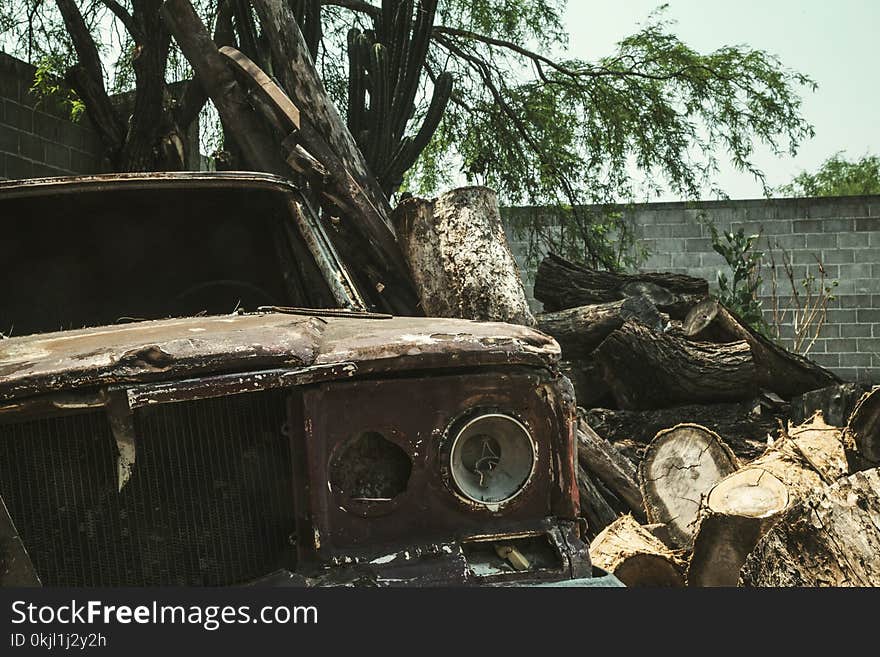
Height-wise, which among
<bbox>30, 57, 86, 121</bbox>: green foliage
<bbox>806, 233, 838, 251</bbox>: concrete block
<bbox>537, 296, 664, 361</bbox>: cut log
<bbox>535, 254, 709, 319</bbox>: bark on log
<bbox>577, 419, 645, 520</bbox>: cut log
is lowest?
<bbox>577, 419, 645, 520</bbox>: cut log

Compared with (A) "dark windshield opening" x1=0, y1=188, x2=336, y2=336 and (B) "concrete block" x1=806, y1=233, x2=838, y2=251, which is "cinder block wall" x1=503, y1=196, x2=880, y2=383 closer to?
(B) "concrete block" x1=806, y1=233, x2=838, y2=251

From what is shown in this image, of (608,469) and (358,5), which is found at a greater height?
(358,5)

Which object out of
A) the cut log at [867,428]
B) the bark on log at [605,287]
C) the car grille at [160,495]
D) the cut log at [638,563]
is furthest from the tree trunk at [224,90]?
the car grille at [160,495]

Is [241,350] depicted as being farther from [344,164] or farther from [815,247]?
[815,247]

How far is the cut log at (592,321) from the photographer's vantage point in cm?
796

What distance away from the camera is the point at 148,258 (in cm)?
380

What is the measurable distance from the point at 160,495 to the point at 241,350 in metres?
0.42

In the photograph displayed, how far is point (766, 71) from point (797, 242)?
99.3 inches

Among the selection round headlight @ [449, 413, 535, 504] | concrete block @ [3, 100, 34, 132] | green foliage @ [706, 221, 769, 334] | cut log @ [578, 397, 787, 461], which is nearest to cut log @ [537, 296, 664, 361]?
cut log @ [578, 397, 787, 461]

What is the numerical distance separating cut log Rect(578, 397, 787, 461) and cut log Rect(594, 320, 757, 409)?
4.3 inches

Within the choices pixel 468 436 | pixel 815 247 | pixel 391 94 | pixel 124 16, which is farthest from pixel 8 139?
pixel 815 247

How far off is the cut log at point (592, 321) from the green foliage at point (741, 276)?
321 centimetres

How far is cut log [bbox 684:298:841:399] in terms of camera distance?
8.10 metres

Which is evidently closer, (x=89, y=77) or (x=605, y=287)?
(x=89, y=77)
